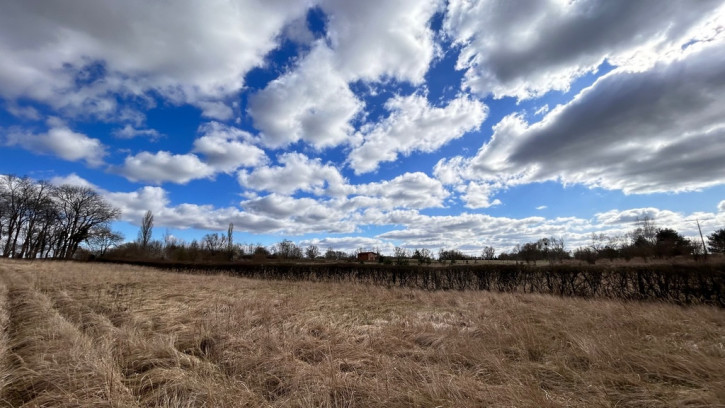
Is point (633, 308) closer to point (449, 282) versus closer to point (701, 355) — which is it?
point (701, 355)

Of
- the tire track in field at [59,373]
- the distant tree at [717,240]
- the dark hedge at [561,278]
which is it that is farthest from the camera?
the distant tree at [717,240]

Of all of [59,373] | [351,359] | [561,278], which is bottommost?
[351,359]

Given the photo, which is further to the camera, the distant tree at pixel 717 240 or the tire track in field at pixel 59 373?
the distant tree at pixel 717 240

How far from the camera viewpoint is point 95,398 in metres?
2.96

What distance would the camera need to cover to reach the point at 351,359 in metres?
4.26

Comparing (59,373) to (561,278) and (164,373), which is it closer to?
(164,373)

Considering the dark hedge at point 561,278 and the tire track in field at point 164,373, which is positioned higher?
the dark hedge at point 561,278

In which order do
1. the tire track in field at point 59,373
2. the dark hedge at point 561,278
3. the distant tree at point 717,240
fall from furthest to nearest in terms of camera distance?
1. the distant tree at point 717,240
2. the dark hedge at point 561,278
3. the tire track in field at point 59,373

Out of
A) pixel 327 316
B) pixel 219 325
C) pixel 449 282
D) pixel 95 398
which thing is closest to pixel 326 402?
pixel 95 398

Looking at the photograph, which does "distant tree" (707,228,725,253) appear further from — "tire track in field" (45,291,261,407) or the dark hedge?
"tire track in field" (45,291,261,407)

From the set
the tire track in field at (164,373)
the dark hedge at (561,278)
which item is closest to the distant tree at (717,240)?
the dark hedge at (561,278)

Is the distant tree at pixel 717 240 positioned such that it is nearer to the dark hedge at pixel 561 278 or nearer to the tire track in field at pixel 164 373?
the dark hedge at pixel 561 278

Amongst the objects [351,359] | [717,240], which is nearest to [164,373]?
[351,359]

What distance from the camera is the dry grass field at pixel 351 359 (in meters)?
3.10
